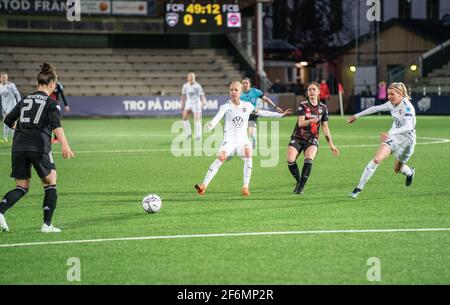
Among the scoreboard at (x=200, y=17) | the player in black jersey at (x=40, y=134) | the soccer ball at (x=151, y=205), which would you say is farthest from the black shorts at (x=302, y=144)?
the scoreboard at (x=200, y=17)

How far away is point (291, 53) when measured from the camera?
69.0m

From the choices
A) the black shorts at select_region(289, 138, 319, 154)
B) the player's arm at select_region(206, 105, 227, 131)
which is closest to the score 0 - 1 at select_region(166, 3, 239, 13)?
the black shorts at select_region(289, 138, 319, 154)

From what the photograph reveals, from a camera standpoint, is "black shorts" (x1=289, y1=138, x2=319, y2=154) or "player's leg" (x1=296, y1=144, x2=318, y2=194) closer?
"player's leg" (x1=296, y1=144, x2=318, y2=194)

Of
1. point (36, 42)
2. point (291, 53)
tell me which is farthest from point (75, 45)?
point (291, 53)

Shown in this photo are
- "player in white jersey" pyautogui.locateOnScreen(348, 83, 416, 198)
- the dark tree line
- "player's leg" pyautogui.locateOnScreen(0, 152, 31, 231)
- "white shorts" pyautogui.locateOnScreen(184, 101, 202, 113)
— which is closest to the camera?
"player's leg" pyautogui.locateOnScreen(0, 152, 31, 231)

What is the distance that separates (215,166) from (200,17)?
3284 cm

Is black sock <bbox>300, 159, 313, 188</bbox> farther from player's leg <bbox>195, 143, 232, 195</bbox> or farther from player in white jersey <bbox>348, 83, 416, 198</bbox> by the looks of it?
player's leg <bbox>195, 143, 232, 195</bbox>

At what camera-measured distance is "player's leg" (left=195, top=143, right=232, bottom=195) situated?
14.5 meters

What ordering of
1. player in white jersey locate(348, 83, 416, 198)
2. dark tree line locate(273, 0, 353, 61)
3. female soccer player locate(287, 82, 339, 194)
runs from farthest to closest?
dark tree line locate(273, 0, 353, 61) → female soccer player locate(287, 82, 339, 194) → player in white jersey locate(348, 83, 416, 198)

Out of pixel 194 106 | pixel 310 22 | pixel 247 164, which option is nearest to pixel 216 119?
pixel 247 164

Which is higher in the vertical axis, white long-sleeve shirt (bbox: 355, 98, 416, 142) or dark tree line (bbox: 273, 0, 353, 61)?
dark tree line (bbox: 273, 0, 353, 61)

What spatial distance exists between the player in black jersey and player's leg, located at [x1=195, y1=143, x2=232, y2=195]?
3989 millimetres

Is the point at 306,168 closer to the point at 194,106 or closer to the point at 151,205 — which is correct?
the point at 151,205

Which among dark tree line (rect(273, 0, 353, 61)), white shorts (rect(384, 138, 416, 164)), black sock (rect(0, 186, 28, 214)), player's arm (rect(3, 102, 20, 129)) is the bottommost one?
black sock (rect(0, 186, 28, 214))
